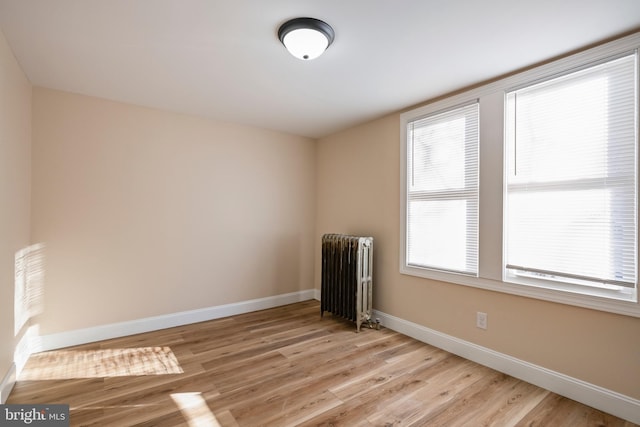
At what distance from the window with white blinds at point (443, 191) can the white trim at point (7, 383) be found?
132 inches

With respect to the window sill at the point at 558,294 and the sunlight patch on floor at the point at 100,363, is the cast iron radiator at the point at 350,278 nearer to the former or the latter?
the window sill at the point at 558,294

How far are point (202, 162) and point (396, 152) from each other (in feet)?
7.54

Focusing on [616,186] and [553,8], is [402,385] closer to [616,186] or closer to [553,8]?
[616,186]

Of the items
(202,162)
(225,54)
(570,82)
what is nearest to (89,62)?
(225,54)

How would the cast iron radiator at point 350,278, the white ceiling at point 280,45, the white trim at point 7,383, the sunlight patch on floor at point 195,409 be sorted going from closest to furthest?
the white ceiling at point 280,45, the sunlight patch on floor at point 195,409, the white trim at point 7,383, the cast iron radiator at point 350,278


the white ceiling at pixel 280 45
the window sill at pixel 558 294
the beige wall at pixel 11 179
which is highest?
the white ceiling at pixel 280 45

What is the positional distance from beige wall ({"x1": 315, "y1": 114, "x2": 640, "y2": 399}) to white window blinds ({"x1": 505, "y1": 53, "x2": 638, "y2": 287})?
11.5 inches

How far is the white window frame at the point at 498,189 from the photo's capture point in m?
2.01

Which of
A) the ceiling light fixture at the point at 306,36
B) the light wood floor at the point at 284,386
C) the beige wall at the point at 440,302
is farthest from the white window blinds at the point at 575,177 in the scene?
the ceiling light fixture at the point at 306,36

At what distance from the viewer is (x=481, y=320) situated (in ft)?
8.59

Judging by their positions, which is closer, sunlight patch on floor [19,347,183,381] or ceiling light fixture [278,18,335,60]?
ceiling light fixture [278,18,335,60]

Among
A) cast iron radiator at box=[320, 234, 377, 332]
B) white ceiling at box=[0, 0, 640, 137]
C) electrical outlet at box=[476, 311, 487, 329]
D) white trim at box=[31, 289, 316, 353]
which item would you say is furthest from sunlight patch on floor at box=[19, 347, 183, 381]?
electrical outlet at box=[476, 311, 487, 329]

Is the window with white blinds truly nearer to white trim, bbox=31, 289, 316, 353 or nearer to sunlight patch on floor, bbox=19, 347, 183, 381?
white trim, bbox=31, 289, 316, 353

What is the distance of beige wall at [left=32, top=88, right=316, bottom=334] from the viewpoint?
2850mm
